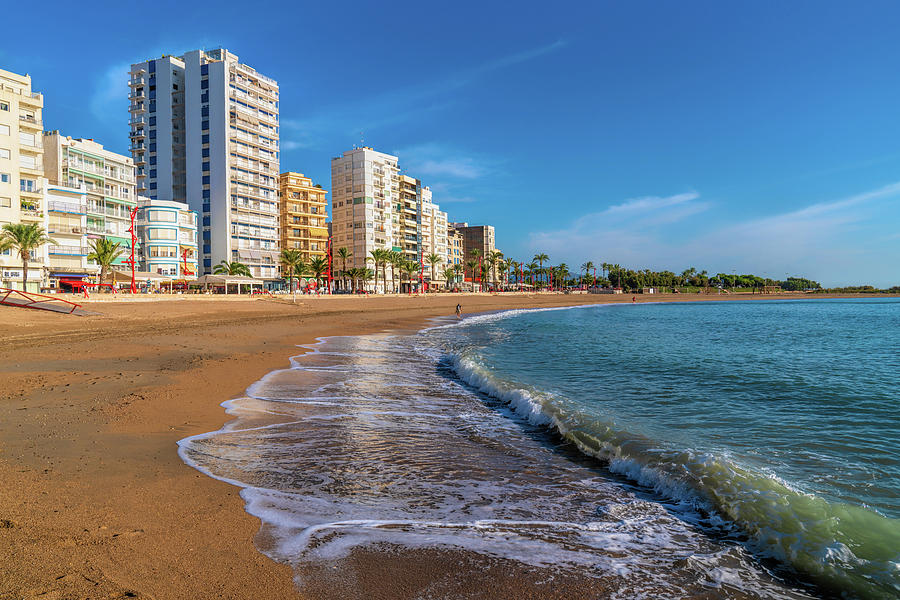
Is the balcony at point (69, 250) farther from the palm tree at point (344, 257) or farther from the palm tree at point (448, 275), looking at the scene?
the palm tree at point (448, 275)

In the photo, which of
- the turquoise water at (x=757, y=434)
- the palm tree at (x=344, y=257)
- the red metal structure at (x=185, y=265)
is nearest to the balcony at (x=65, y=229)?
the red metal structure at (x=185, y=265)

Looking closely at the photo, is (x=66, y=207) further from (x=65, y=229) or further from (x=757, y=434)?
(x=757, y=434)

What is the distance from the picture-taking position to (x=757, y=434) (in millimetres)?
8453

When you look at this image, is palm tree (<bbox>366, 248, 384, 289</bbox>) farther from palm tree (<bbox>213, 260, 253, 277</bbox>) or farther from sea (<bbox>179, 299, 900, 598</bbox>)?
sea (<bbox>179, 299, 900, 598</bbox>)

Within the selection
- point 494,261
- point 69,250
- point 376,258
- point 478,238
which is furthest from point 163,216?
point 478,238

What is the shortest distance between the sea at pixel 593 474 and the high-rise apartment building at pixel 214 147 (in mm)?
78639

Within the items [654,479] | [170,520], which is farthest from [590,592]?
[170,520]

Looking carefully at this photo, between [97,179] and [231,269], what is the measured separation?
20.3 meters

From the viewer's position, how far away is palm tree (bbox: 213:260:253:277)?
75.9 metres

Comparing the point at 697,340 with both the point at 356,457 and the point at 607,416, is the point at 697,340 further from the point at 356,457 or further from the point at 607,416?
the point at 356,457

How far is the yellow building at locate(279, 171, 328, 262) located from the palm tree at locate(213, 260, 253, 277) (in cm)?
1829

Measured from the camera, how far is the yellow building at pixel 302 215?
98500mm

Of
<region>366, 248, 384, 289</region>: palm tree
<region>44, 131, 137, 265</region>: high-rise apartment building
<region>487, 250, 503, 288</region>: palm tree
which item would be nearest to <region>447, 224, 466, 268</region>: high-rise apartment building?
<region>487, 250, 503, 288</region>: palm tree

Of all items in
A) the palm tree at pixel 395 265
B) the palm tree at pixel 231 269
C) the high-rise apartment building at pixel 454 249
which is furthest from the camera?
the high-rise apartment building at pixel 454 249
